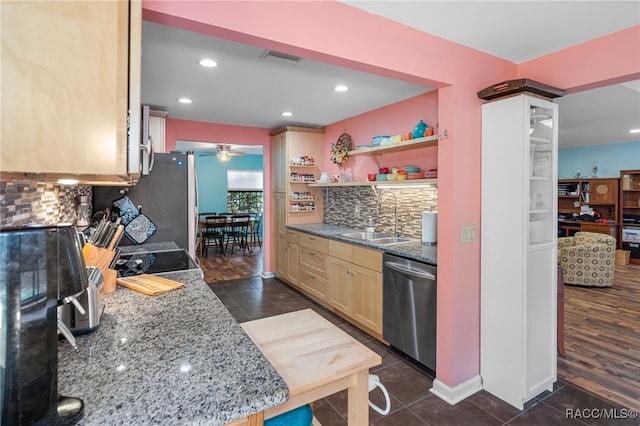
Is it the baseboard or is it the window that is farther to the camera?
the window

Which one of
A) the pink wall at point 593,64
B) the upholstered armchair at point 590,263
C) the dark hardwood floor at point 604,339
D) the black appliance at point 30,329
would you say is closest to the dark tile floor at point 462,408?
the dark hardwood floor at point 604,339

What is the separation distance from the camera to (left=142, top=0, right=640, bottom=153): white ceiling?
1.76m

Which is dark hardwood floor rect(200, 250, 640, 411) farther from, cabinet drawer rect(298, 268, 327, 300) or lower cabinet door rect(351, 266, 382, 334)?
lower cabinet door rect(351, 266, 382, 334)

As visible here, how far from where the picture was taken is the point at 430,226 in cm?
304

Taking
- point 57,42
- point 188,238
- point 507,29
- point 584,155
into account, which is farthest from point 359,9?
point 584,155

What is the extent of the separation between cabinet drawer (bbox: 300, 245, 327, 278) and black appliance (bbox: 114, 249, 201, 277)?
65.8 inches

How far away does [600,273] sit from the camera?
471cm

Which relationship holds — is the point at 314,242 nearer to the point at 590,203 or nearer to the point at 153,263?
the point at 153,263

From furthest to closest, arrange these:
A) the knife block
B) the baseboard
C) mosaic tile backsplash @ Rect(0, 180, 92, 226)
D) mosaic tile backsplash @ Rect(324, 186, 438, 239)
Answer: mosaic tile backsplash @ Rect(324, 186, 438, 239)
the baseboard
the knife block
mosaic tile backsplash @ Rect(0, 180, 92, 226)

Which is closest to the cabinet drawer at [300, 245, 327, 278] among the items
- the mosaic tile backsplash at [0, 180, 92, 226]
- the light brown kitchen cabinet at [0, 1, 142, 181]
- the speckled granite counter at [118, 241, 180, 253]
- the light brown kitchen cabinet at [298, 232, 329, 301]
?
the light brown kitchen cabinet at [298, 232, 329, 301]

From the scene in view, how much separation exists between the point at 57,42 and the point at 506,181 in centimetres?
229

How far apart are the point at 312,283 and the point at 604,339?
295 cm

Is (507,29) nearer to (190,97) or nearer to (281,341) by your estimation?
(281,341)

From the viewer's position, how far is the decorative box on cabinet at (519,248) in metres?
2.08
